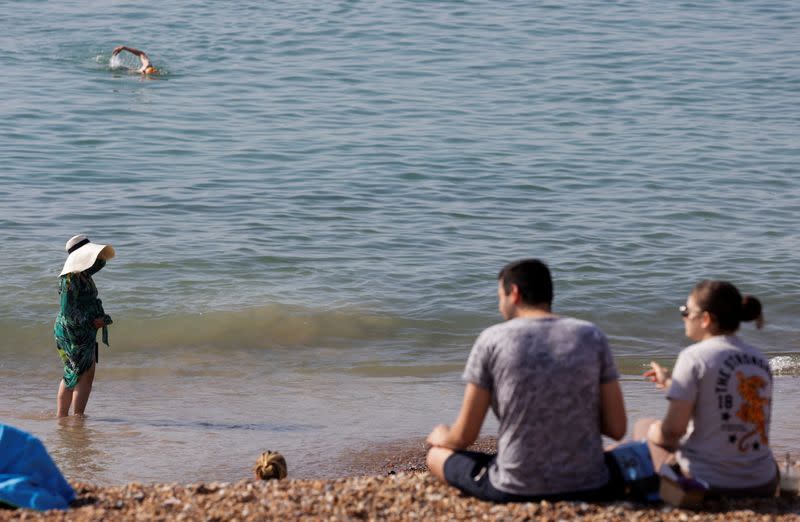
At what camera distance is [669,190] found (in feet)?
50.6

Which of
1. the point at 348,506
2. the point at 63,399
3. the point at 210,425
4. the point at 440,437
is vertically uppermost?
the point at 440,437

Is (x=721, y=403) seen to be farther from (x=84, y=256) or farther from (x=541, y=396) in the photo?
(x=84, y=256)

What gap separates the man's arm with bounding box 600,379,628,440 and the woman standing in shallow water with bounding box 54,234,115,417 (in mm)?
4213

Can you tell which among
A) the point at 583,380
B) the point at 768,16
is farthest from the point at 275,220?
the point at 768,16

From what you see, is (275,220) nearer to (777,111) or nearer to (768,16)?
(777,111)

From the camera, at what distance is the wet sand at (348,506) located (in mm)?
4926

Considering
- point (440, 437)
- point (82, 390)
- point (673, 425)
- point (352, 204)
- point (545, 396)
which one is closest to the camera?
point (545, 396)

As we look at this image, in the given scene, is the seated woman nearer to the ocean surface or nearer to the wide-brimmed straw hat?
the ocean surface

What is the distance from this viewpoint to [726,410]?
4941 mm

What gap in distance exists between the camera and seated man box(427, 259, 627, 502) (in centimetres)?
482

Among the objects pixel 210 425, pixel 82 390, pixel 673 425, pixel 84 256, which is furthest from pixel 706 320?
pixel 82 390

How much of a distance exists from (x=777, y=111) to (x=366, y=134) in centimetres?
716

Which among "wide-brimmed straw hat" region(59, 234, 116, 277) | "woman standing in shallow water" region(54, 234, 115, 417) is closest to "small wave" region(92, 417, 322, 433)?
"woman standing in shallow water" region(54, 234, 115, 417)

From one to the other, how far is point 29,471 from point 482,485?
2.04 metres
